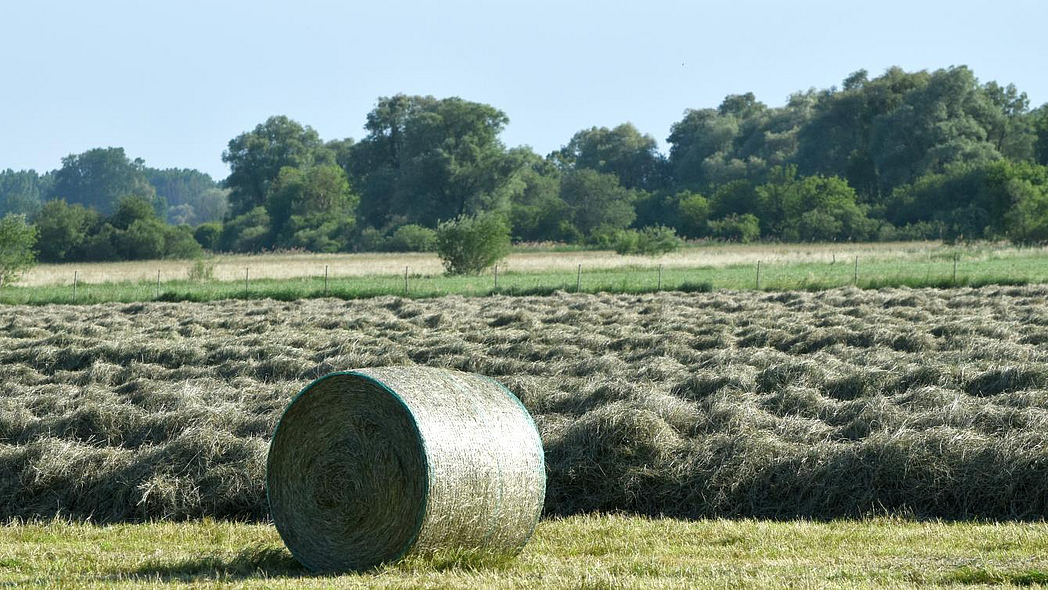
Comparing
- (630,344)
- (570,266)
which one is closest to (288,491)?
Answer: (630,344)

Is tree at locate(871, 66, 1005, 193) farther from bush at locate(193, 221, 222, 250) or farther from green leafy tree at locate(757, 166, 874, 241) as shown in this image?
bush at locate(193, 221, 222, 250)

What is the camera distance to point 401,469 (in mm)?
7691

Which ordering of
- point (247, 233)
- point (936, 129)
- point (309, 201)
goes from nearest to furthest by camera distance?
1. point (936, 129)
2. point (309, 201)
3. point (247, 233)

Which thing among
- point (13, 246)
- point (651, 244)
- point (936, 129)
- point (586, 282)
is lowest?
point (586, 282)

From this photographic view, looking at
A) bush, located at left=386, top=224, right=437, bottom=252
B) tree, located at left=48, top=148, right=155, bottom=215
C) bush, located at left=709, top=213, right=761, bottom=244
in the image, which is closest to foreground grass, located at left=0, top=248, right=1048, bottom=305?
bush, located at left=709, top=213, right=761, bottom=244

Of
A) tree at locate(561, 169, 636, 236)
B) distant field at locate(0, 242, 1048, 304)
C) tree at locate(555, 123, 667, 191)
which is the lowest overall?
distant field at locate(0, 242, 1048, 304)

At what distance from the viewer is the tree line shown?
67.7 meters

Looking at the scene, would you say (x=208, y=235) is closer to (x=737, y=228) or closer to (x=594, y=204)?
(x=594, y=204)

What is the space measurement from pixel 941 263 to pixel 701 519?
36.4 meters

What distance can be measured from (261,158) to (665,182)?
3711 cm

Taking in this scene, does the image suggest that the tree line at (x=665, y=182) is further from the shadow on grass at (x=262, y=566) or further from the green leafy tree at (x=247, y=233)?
the shadow on grass at (x=262, y=566)

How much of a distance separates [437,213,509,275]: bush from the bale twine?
33979 millimetres

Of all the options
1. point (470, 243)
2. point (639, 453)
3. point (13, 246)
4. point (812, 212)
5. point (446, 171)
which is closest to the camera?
point (639, 453)

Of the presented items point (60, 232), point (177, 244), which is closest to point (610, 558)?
point (177, 244)
